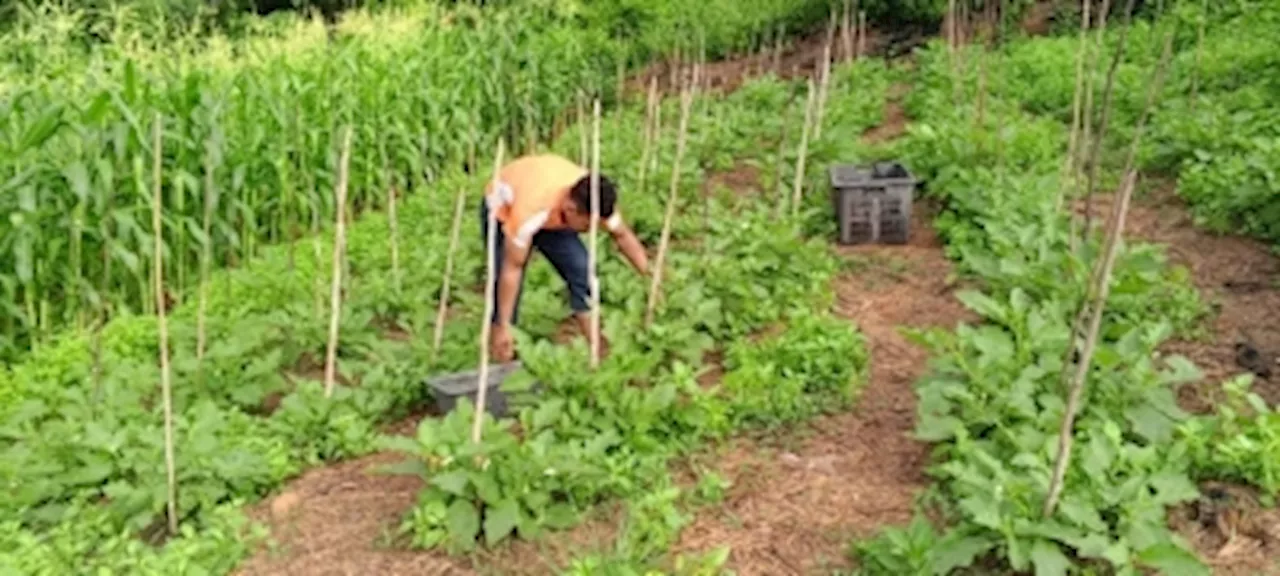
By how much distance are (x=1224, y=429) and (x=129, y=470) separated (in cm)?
355

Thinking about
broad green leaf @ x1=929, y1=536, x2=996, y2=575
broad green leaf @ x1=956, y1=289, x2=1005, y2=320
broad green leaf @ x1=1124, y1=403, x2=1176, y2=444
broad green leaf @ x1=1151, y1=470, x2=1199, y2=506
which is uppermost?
broad green leaf @ x1=956, y1=289, x2=1005, y2=320

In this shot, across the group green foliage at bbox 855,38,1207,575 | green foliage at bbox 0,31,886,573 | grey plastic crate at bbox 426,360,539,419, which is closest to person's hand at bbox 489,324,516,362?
green foliage at bbox 0,31,886,573

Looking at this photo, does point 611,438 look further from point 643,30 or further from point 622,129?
point 643,30

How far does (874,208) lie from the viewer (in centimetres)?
640

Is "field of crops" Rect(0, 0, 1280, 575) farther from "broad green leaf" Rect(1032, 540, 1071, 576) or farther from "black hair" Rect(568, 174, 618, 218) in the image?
"black hair" Rect(568, 174, 618, 218)

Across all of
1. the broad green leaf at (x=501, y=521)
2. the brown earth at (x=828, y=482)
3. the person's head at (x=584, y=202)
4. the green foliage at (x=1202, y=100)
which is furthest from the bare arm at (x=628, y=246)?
the green foliage at (x=1202, y=100)

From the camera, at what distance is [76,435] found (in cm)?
390

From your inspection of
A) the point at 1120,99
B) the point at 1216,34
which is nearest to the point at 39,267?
the point at 1120,99

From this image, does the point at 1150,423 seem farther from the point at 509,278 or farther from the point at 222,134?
the point at 222,134

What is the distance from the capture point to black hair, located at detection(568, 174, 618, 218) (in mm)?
4395

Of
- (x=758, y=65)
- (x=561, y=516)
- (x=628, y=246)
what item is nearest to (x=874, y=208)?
(x=628, y=246)

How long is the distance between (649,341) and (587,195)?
66 centimetres

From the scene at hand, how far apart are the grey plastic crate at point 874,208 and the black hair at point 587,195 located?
7.59ft

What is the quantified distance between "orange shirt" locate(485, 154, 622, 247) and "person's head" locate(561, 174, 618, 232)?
0.04 m
